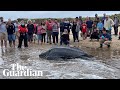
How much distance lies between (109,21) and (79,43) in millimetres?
2417

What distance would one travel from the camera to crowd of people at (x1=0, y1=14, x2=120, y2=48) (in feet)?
53.5

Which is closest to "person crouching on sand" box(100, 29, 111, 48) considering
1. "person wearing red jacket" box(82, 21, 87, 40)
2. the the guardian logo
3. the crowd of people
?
the crowd of people

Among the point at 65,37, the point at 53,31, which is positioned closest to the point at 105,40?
the point at 65,37

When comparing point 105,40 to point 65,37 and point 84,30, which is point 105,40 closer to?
point 65,37

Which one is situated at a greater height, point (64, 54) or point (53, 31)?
point (53, 31)

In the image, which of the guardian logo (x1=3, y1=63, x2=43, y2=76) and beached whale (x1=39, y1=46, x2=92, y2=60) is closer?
the guardian logo (x1=3, y1=63, x2=43, y2=76)

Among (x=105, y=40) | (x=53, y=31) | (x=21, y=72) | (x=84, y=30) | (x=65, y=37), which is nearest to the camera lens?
(x=21, y=72)

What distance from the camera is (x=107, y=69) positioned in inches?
376

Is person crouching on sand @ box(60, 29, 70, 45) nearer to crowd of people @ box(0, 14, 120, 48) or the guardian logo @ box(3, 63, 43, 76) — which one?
crowd of people @ box(0, 14, 120, 48)

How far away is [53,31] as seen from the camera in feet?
60.7

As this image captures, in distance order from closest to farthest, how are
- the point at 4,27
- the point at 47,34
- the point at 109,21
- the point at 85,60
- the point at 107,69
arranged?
the point at 107,69 → the point at 85,60 → the point at 4,27 → the point at 109,21 → the point at 47,34
